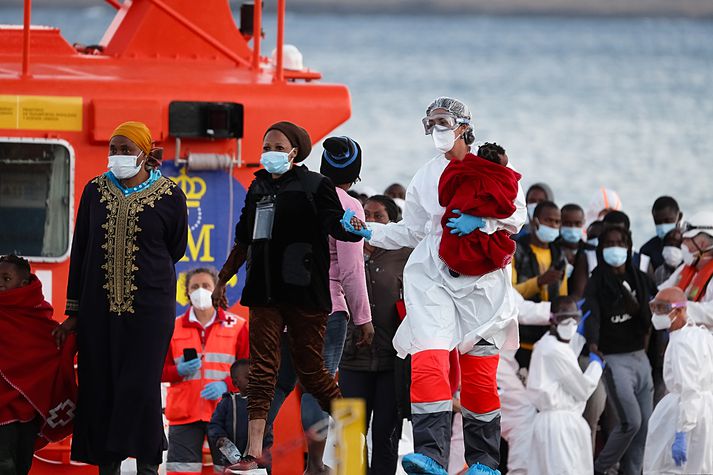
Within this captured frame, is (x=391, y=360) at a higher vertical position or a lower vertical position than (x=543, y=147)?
lower

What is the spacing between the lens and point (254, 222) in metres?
8.48

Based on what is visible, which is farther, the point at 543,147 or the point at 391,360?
the point at 543,147

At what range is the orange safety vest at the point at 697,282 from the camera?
35.6 ft

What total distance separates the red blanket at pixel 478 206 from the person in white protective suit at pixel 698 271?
276cm

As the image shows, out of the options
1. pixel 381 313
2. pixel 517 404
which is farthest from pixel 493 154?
pixel 517 404

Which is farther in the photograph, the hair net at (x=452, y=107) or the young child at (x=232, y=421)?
the young child at (x=232, y=421)

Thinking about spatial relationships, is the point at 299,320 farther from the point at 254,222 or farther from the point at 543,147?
the point at 543,147

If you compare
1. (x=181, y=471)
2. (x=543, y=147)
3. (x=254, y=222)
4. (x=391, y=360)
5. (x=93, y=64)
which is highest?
(x=543, y=147)

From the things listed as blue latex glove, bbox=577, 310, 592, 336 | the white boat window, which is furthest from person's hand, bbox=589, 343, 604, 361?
the white boat window

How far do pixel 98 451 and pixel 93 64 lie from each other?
3246mm

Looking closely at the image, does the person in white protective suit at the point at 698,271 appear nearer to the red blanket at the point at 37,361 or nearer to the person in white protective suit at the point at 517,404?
the person in white protective suit at the point at 517,404

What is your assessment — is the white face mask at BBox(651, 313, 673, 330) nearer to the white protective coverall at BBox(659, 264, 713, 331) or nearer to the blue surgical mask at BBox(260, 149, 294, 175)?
the white protective coverall at BBox(659, 264, 713, 331)

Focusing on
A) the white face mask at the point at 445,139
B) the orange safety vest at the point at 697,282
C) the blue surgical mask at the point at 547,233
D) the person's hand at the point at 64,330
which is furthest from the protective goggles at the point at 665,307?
the person's hand at the point at 64,330

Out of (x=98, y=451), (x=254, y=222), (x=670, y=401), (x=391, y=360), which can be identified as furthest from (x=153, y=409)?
(x=670, y=401)
